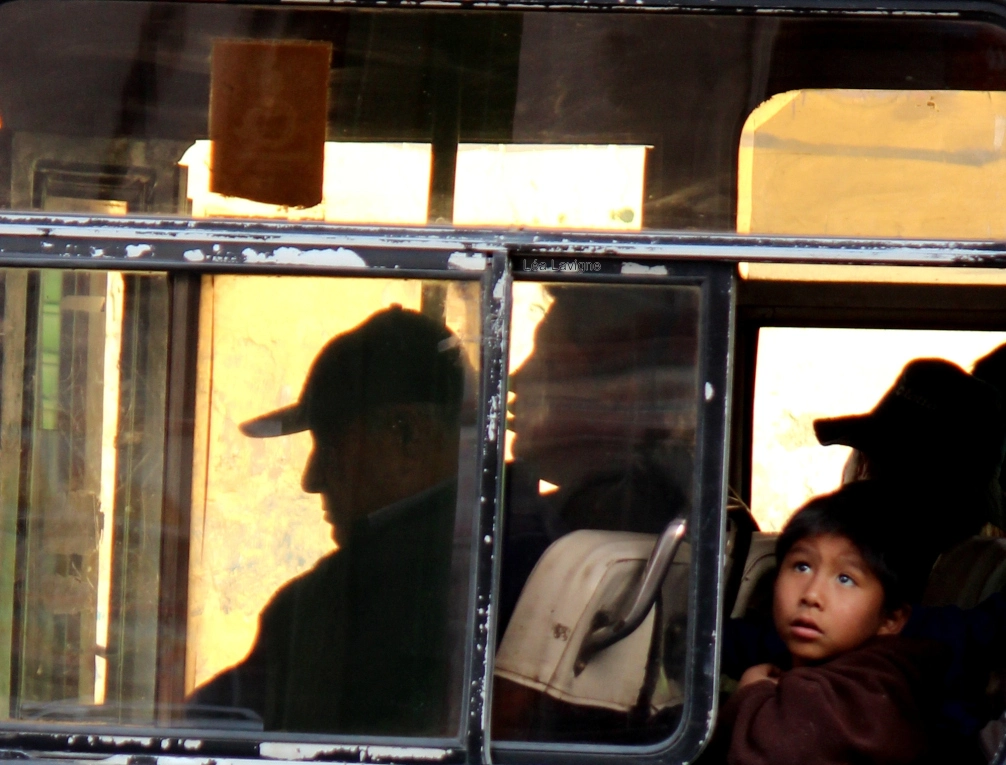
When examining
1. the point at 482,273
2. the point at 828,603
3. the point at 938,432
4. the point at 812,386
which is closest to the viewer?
the point at 482,273

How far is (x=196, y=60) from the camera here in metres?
1.75

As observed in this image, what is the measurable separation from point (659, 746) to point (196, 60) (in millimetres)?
1111

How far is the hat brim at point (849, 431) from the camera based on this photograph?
8.70 ft

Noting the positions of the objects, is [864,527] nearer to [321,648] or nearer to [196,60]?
[321,648]

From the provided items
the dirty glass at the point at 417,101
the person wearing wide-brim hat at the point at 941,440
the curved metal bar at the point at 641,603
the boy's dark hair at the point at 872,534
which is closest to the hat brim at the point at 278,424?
the dirty glass at the point at 417,101

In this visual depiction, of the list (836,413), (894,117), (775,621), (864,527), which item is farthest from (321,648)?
(836,413)

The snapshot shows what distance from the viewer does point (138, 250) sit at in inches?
67.3

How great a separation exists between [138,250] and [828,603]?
1153mm

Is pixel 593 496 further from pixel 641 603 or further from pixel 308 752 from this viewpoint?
pixel 308 752

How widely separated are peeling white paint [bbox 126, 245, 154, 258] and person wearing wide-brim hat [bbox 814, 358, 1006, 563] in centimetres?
146

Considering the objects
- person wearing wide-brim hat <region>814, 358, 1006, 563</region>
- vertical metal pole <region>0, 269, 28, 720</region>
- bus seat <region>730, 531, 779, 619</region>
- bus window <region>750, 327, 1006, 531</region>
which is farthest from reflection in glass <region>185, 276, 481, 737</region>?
bus window <region>750, 327, 1006, 531</region>

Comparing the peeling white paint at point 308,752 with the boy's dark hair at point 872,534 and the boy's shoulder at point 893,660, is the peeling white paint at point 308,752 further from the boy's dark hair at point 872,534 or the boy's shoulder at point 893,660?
the boy's dark hair at point 872,534

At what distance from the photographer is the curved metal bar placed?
176 centimetres

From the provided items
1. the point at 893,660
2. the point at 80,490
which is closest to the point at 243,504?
the point at 80,490
